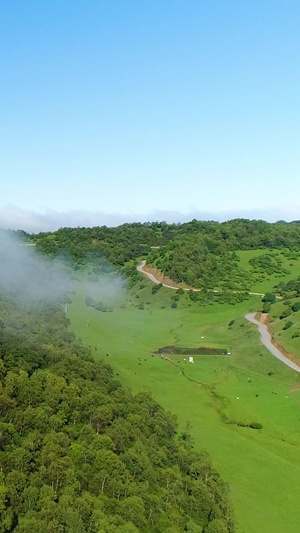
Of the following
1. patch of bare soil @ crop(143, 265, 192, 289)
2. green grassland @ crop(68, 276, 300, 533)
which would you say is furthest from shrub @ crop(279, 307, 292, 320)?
patch of bare soil @ crop(143, 265, 192, 289)

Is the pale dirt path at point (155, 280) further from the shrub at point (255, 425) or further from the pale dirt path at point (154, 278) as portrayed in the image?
the shrub at point (255, 425)

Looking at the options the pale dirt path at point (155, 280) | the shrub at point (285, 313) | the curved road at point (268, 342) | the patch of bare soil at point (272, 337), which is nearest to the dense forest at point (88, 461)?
the curved road at point (268, 342)

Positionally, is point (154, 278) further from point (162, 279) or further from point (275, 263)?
point (275, 263)

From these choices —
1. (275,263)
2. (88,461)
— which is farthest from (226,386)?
(275,263)

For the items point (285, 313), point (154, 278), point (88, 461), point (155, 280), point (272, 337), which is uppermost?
point (154, 278)

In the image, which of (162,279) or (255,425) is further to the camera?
(162,279)

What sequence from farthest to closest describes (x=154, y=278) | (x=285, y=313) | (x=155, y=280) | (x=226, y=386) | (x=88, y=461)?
(x=154, y=278)
(x=155, y=280)
(x=285, y=313)
(x=226, y=386)
(x=88, y=461)

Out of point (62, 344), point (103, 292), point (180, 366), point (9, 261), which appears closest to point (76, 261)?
point (103, 292)
